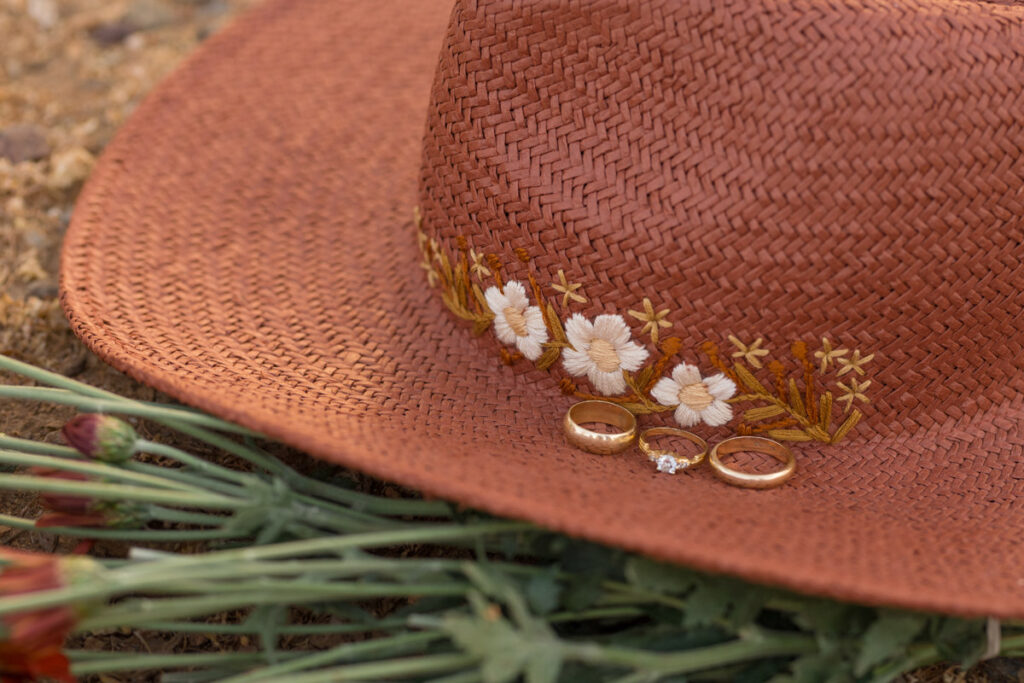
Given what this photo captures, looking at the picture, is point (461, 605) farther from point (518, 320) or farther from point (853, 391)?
point (853, 391)

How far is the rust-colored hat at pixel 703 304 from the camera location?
1.21 meters

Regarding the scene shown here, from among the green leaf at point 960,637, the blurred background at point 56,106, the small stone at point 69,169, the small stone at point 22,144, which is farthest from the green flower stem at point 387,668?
the small stone at point 22,144

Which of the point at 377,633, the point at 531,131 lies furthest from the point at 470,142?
the point at 377,633

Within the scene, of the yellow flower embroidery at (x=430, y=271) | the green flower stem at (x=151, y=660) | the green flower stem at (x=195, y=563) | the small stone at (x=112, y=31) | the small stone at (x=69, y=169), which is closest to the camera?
the green flower stem at (x=195, y=563)

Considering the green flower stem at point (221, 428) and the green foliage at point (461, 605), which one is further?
the green flower stem at point (221, 428)

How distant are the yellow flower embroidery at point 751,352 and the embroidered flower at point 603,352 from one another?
13 cm

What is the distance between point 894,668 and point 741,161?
0.69 metres

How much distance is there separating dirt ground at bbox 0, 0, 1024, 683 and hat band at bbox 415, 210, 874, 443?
1.46 feet

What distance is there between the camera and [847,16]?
1229 mm

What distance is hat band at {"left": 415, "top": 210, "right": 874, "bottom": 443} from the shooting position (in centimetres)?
133

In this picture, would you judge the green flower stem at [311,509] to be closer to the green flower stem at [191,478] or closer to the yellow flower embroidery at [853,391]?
the green flower stem at [191,478]

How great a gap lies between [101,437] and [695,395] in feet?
2.74

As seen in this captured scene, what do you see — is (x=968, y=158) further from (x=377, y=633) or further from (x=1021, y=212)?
(x=377, y=633)

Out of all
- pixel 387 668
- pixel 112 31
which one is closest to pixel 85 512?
pixel 387 668
